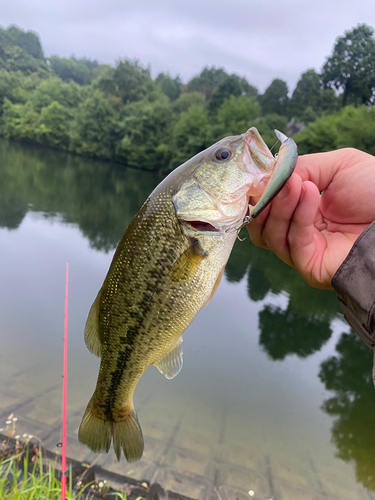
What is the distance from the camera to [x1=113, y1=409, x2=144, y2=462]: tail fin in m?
1.83

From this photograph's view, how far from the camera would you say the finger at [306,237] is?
176cm

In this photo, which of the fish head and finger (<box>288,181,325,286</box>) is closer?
the fish head

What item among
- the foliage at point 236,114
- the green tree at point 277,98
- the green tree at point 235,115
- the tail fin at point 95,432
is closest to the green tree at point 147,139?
the green tree at point 235,115

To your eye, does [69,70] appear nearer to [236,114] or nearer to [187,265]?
[236,114]

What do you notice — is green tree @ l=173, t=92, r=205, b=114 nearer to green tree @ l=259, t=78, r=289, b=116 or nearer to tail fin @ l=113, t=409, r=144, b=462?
green tree @ l=259, t=78, r=289, b=116

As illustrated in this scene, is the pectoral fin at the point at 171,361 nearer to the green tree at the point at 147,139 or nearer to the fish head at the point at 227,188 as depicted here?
the fish head at the point at 227,188

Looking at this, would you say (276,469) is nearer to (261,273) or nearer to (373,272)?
(373,272)

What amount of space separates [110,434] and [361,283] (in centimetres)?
170

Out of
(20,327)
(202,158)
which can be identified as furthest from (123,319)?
(20,327)

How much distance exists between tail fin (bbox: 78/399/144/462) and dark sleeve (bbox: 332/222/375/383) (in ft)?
4.69

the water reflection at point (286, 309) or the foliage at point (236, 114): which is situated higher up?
the foliage at point (236, 114)

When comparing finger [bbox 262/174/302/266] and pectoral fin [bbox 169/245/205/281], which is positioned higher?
finger [bbox 262/174/302/266]

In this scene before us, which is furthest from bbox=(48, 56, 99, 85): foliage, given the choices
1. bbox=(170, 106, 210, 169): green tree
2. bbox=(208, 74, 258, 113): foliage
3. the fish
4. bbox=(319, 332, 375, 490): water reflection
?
the fish

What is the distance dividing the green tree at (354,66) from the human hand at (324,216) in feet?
163
